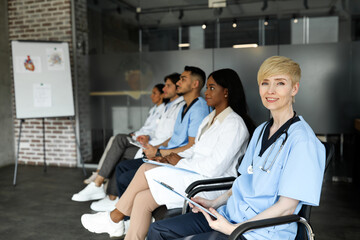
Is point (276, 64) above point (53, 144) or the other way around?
above

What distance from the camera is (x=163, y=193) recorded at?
241 centimetres

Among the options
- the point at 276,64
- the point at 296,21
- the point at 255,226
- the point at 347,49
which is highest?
the point at 296,21

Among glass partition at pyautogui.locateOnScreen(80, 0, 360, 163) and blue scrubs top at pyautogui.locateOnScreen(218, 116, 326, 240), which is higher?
glass partition at pyautogui.locateOnScreen(80, 0, 360, 163)

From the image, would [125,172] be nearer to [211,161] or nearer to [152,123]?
[211,161]

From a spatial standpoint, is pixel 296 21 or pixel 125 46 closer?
pixel 296 21

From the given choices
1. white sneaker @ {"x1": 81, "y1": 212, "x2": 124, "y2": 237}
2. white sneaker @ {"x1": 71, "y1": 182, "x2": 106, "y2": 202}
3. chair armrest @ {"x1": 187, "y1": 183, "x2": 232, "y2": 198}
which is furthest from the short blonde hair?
white sneaker @ {"x1": 71, "y1": 182, "x2": 106, "y2": 202}

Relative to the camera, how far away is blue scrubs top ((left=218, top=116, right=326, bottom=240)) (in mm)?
1513

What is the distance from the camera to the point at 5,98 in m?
6.09

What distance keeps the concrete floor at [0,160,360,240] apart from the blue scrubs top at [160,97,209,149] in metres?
1.11

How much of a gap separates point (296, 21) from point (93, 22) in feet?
10.4

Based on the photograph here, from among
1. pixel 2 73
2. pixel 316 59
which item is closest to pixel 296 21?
→ pixel 316 59

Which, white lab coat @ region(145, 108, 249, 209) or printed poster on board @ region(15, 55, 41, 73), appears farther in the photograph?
printed poster on board @ region(15, 55, 41, 73)

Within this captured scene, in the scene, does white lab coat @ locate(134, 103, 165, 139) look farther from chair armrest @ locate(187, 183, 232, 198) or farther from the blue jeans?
chair armrest @ locate(187, 183, 232, 198)

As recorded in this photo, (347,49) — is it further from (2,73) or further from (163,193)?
(2,73)
